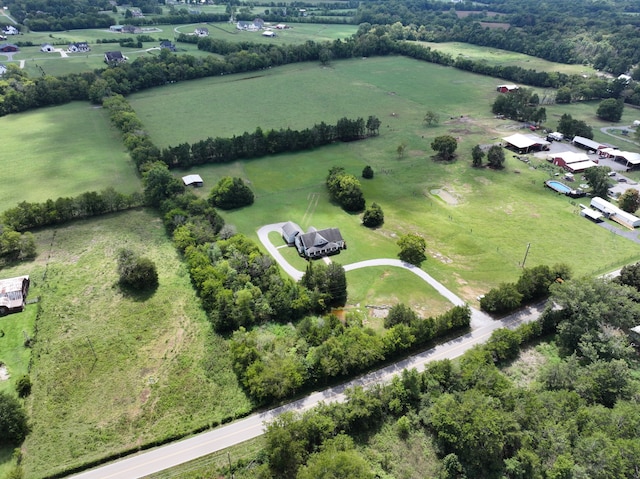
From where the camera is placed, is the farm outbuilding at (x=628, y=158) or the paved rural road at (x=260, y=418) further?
the farm outbuilding at (x=628, y=158)

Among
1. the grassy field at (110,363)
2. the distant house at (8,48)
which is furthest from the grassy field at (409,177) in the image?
the distant house at (8,48)

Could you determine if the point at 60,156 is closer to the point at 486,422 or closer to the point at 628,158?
the point at 486,422

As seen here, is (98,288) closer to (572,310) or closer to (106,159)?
(106,159)

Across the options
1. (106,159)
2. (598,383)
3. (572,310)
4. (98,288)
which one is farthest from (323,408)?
(106,159)

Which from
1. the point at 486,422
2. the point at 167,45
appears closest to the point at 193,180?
the point at 486,422

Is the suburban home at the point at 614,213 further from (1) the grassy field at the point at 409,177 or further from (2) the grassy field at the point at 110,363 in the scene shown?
(2) the grassy field at the point at 110,363

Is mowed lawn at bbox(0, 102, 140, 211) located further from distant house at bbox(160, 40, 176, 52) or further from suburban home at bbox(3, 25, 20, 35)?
suburban home at bbox(3, 25, 20, 35)

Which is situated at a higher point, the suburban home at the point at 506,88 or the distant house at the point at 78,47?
the distant house at the point at 78,47

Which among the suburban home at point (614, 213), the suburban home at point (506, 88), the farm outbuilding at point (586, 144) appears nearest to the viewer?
the suburban home at point (614, 213)
